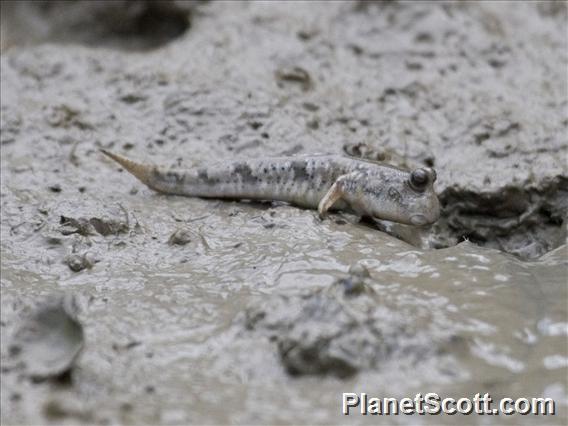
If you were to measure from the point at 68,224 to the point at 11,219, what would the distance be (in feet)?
0.99

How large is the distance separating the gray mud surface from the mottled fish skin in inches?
3.3

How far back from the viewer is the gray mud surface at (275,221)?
202 centimetres

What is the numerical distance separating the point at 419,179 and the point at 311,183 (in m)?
0.54

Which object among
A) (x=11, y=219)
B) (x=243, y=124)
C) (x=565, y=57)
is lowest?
(x=11, y=219)

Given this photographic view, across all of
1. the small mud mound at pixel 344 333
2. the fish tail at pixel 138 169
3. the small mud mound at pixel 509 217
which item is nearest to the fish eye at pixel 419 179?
the small mud mound at pixel 509 217

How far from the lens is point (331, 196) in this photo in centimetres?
326

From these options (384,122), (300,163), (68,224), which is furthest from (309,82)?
(68,224)

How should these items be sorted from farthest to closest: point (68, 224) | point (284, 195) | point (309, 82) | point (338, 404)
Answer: point (309, 82), point (284, 195), point (68, 224), point (338, 404)

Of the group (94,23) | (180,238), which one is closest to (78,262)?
(180,238)

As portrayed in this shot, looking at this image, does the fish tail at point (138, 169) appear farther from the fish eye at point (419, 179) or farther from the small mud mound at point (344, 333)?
the small mud mound at point (344, 333)

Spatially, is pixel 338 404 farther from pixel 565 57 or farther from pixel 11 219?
pixel 565 57

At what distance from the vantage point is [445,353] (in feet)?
6.80

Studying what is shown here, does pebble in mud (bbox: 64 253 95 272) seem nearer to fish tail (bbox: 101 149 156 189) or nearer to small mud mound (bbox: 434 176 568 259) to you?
fish tail (bbox: 101 149 156 189)

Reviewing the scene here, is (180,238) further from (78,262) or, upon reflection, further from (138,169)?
(138,169)
